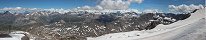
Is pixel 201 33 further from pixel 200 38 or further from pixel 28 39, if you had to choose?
pixel 28 39

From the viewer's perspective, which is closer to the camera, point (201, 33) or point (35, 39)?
point (201, 33)

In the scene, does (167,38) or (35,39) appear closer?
(167,38)

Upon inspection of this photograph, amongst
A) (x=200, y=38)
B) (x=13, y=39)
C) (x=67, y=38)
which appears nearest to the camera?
(x=200, y=38)

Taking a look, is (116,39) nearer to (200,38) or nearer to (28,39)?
(28,39)

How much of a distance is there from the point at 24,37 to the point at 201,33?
18.2 metres

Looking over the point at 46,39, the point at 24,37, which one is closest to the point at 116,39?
the point at 46,39

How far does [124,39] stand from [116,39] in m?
1.28

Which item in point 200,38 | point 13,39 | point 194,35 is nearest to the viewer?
point 200,38

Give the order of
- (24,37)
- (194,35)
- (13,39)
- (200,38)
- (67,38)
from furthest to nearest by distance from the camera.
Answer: (67,38) < (24,37) < (13,39) < (194,35) < (200,38)

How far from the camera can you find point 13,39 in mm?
31359

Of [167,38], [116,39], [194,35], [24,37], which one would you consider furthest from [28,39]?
[194,35]

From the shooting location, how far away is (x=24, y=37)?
114 feet

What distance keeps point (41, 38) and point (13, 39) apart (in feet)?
28.6

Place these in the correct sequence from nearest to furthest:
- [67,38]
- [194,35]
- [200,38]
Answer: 1. [200,38]
2. [194,35]
3. [67,38]
